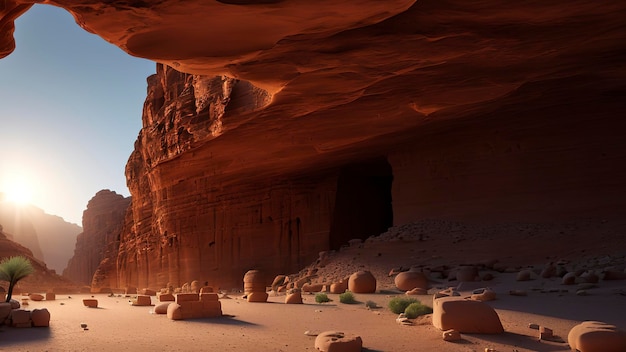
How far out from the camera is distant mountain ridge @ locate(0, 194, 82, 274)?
308 feet

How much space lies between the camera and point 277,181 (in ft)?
78.4

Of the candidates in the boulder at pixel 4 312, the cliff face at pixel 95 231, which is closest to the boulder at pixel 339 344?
the boulder at pixel 4 312

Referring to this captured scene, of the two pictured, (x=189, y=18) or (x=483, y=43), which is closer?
(x=189, y=18)

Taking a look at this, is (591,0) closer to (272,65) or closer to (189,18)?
(272,65)

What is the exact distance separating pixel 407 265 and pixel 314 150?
5.48 metres

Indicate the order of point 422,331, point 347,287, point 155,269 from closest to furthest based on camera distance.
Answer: point 422,331 → point 347,287 → point 155,269

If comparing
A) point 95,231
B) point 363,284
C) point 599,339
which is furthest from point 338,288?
point 95,231

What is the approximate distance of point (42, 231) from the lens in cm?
12025

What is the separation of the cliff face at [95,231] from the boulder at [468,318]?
181 ft

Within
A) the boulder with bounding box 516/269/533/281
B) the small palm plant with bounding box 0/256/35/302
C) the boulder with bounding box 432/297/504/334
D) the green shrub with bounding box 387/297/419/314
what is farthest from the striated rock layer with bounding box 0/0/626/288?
the green shrub with bounding box 387/297/419/314

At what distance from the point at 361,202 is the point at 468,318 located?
53.8 feet

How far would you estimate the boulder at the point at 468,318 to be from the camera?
7855 mm

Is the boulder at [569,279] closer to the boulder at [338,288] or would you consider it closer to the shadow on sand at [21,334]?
the boulder at [338,288]

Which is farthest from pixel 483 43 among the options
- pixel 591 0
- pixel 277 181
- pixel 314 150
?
pixel 277 181
